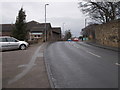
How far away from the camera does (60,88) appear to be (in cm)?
587

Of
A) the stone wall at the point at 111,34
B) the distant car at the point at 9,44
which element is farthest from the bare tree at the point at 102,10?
the distant car at the point at 9,44

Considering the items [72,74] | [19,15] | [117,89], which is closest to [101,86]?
[117,89]

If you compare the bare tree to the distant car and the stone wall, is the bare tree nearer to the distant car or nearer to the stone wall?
the stone wall

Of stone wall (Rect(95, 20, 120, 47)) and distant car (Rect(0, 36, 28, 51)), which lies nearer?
distant car (Rect(0, 36, 28, 51))

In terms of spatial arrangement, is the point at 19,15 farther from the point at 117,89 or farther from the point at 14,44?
the point at 117,89

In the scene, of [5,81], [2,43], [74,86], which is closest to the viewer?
[74,86]

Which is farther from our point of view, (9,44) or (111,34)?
(111,34)

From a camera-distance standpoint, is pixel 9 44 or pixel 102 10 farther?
pixel 102 10

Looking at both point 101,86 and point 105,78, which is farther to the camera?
point 105,78

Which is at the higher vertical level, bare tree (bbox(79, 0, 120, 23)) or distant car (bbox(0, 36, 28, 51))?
bare tree (bbox(79, 0, 120, 23))

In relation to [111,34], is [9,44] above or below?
below

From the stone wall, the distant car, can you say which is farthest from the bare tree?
the distant car

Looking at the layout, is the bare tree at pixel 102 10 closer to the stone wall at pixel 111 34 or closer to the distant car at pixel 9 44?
the stone wall at pixel 111 34

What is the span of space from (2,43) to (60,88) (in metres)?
14.7
